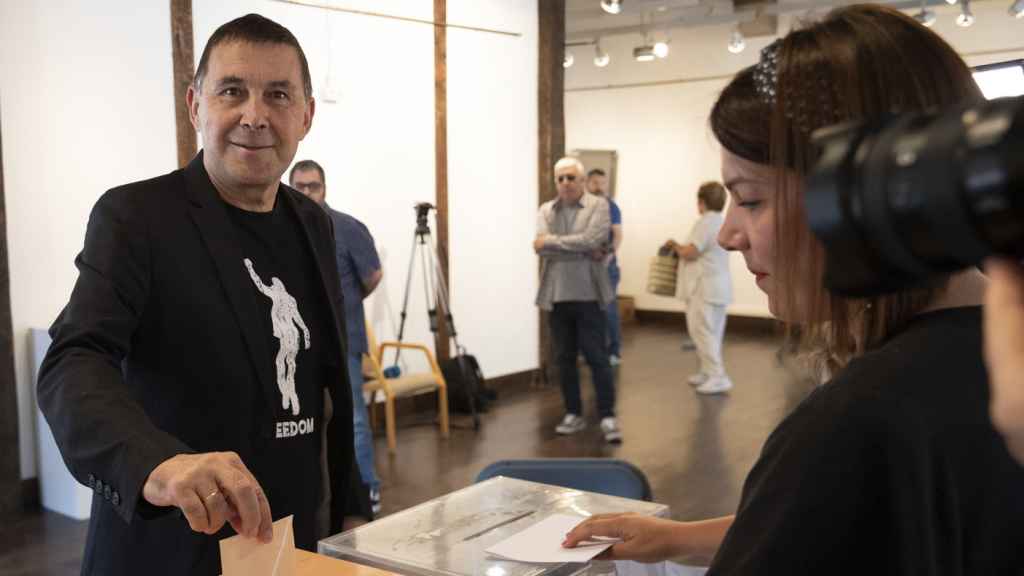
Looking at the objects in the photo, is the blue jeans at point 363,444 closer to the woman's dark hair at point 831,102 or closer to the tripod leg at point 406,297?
the tripod leg at point 406,297

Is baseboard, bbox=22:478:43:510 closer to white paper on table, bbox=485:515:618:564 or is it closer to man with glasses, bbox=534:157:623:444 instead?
man with glasses, bbox=534:157:623:444

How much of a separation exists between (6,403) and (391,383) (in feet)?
6.49

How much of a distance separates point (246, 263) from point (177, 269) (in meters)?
0.12

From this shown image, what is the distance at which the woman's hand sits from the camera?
4.37 ft

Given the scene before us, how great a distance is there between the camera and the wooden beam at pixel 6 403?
4.43 m

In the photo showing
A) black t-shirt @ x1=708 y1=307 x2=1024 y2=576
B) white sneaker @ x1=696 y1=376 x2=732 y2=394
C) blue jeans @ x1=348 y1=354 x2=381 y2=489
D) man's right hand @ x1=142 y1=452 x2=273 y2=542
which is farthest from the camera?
white sneaker @ x1=696 y1=376 x2=732 y2=394

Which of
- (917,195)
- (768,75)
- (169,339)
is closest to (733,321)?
(169,339)

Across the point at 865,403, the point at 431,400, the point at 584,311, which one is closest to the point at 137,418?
the point at 865,403

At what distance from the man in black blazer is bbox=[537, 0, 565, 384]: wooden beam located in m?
5.95

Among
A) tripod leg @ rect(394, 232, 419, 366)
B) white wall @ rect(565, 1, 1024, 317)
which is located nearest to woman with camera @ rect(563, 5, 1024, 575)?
tripod leg @ rect(394, 232, 419, 366)

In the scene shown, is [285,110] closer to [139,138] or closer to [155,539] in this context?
[155,539]

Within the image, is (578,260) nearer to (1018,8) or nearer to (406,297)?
(406,297)

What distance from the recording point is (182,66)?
5.11 meters

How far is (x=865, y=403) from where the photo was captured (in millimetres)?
798
